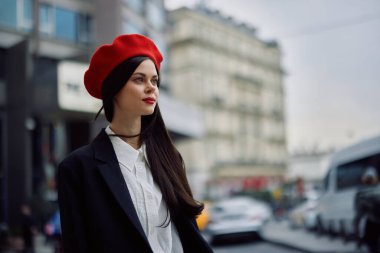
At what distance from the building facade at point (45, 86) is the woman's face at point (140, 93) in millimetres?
16049

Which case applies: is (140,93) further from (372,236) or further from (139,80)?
(372,236)

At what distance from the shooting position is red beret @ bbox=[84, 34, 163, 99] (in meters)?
1.90

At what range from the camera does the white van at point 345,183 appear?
1223cm

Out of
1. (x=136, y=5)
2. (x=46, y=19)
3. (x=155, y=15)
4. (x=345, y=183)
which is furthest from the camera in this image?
(x=155, y=15)

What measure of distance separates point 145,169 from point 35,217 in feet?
57.3

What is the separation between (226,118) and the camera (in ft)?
184

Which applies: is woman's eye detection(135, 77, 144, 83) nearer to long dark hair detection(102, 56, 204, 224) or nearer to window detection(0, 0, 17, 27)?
long dark hair detection(102, 56, 204, 224)

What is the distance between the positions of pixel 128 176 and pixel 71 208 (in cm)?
25

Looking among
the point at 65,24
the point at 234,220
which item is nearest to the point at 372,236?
the point at 234,220

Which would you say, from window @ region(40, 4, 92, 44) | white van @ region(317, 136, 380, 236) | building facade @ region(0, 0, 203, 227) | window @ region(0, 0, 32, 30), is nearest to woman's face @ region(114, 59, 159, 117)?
white van @ region(317, 136, 380, 236)

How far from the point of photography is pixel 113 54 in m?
1.90

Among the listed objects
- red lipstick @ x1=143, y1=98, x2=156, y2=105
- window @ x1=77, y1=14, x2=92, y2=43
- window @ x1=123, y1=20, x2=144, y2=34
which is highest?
window @ x1=123, y1=20, x2=144, y2=34

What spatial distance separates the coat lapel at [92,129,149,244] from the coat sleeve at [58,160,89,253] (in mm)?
93

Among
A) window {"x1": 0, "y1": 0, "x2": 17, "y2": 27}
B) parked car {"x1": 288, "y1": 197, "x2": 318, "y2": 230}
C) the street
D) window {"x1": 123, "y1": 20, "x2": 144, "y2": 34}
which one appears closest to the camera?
the street
